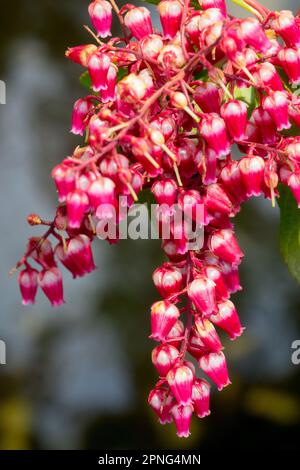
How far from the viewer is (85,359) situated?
1896 mm

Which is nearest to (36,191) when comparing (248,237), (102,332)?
(102,332)

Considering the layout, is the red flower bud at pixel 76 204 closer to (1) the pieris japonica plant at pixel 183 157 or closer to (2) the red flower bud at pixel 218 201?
(1) the pieris japonica plant at pixel 183 157

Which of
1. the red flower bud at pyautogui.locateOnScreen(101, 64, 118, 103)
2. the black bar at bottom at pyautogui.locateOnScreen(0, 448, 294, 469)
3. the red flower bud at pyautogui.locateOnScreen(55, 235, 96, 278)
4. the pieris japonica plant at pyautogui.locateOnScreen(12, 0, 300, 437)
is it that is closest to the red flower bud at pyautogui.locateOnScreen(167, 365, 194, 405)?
the pieris japonica plant at pyautogui.locateOnScreen(12, 0, 300, 437)

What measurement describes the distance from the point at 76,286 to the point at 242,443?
0.56 metres

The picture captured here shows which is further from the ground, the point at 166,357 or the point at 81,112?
the point at 81,112

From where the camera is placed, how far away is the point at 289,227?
75cm

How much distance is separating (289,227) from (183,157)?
19 centimetres

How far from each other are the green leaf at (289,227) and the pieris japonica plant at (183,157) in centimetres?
11

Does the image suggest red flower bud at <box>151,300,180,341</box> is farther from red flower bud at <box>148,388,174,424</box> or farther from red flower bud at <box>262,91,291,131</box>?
red flower bud at <box>262,91,291,131</box>

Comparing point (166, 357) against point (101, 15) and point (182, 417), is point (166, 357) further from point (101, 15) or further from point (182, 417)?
point (101, 15)
